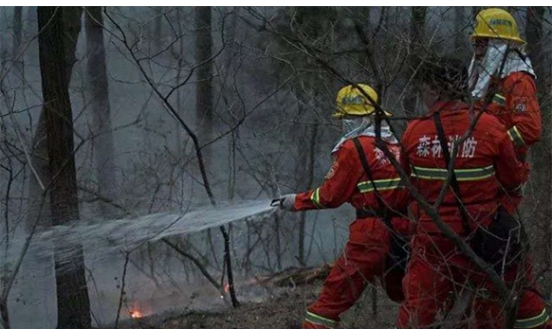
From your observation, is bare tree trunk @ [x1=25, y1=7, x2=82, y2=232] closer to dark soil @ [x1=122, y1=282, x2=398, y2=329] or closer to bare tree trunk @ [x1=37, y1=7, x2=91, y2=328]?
bare tree trunk @ [x1=37, y1=7, x2=91, y2=328]

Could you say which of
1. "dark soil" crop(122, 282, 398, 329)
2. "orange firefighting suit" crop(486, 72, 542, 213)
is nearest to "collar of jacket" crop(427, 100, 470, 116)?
"orange firefighting suit" crop(486, 72, 542, 213)

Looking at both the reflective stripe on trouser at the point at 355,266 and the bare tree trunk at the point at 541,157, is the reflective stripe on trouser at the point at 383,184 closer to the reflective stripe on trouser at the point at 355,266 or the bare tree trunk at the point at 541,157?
the reflective stripe on trouser at the point at 355,266

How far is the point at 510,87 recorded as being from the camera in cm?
512

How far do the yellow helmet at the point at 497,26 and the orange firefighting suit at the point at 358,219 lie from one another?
0.82 metres

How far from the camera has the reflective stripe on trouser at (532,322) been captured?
514 cm

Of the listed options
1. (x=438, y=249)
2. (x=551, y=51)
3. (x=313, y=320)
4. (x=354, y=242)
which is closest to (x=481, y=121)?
(x=438, y=249)

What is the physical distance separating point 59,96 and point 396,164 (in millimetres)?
4487

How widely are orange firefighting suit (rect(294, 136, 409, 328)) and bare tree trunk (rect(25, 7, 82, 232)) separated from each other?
2292 mm

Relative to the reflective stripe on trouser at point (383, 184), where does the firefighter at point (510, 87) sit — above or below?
above

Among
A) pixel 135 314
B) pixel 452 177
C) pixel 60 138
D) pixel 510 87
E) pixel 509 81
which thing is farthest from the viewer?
pixel 135 314

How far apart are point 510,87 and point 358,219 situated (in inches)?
46.1

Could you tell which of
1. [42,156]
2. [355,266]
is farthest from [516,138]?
[42,156]

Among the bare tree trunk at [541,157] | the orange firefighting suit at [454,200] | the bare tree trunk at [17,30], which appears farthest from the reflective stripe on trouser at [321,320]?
the bare tree trunk at [17,30]

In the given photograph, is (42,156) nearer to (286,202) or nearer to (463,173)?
(286,202)
